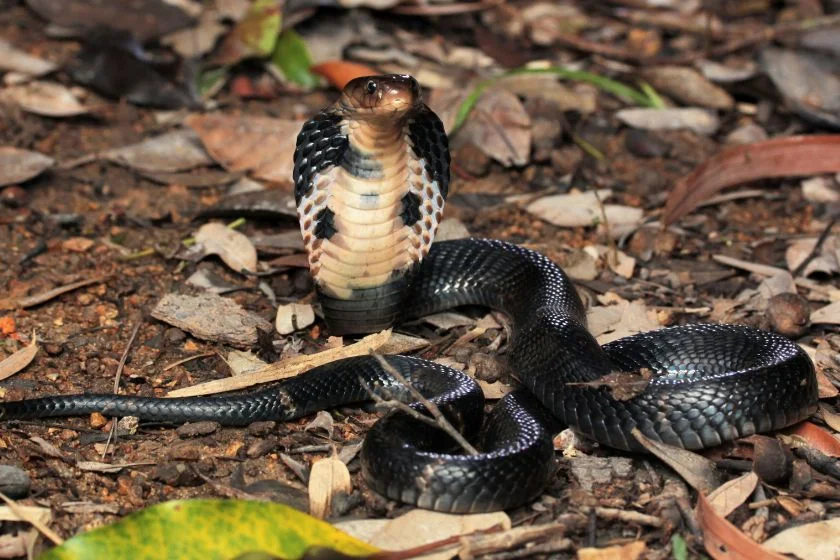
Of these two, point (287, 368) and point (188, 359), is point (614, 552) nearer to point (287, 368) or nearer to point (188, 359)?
point (287, 368)

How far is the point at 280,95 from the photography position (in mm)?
9125

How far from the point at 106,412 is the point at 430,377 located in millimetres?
1606

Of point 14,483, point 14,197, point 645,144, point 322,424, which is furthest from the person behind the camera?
point 645,144

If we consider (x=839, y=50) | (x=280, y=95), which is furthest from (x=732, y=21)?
(x=280, y=95)

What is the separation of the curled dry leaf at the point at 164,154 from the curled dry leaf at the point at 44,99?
2.06ft

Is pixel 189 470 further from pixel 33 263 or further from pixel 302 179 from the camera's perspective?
pixel 33 263

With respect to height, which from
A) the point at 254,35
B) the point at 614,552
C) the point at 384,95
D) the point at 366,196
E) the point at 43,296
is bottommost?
the point at 43,296

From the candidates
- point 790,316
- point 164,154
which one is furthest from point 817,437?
point 164,154

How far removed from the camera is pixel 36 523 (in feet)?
14.6

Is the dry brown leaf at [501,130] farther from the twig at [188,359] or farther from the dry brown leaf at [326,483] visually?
the dry brown leaf at [326,483]

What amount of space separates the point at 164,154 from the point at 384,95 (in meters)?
3.34

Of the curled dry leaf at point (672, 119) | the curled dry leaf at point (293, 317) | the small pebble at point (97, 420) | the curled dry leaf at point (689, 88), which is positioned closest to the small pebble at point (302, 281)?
the curled dry leaf at point (293, 317)

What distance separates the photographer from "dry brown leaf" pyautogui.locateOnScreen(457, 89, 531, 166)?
830cm

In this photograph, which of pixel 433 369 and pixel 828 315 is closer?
pixel 433 369
